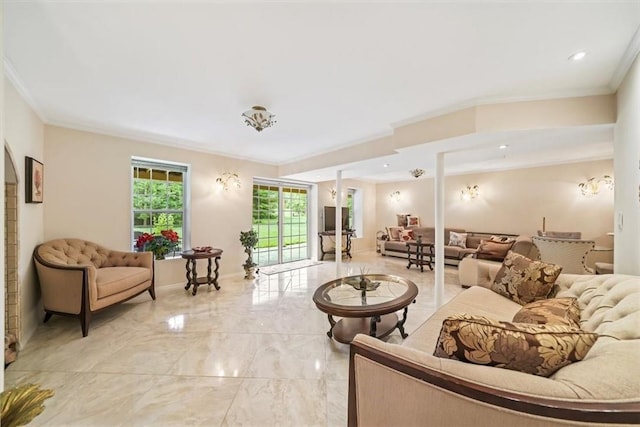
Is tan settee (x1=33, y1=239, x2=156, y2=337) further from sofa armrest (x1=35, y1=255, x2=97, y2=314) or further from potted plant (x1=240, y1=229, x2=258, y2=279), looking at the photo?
potted plant (x1=240, y1=229, x2=258, y2=279)

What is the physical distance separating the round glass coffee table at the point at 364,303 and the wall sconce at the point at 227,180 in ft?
9.97

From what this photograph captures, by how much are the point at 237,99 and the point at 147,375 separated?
8.38ft

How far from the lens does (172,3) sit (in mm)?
1376

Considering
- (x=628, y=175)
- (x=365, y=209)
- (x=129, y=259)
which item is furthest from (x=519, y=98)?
(x=365, y=209)

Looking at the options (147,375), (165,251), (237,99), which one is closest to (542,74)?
(237,99)

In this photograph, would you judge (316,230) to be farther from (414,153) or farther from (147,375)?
(147,375)

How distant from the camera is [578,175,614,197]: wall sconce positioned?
4.71 meters

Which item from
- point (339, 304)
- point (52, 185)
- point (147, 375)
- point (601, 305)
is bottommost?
point (147, 375)

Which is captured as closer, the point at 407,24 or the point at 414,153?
the point at 407,24

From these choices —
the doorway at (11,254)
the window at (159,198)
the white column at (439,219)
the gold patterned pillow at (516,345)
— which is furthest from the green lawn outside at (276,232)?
the gold patterned pillow at (516,345)

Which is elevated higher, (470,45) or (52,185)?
(470,45)

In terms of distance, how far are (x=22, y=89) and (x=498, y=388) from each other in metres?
4.11

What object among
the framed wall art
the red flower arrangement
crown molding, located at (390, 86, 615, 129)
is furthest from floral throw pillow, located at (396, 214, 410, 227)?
the framed wall art

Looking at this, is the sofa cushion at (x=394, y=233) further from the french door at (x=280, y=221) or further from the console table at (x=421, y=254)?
the french door at (x=280, y=221)
